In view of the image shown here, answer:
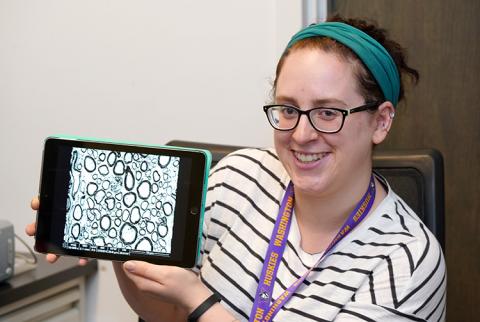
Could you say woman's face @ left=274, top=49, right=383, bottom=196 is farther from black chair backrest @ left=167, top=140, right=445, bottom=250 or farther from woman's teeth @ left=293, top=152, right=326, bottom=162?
black chair backrest @ left=167, top=140, right=445, bottom=250

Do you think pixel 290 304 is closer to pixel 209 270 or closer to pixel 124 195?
pixel 209 270

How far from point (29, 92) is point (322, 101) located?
115 centimetres

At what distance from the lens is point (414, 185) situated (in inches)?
46.9

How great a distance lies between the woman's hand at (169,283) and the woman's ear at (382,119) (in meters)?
0.41

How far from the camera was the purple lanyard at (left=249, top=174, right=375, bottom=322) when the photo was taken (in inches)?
42.1

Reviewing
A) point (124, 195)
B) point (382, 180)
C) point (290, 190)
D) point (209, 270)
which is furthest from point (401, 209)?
point (124, 195)

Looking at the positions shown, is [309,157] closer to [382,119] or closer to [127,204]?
[382,119]

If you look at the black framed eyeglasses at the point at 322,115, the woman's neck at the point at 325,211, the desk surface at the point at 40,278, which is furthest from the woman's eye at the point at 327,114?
the desk surface at the point at 40,278

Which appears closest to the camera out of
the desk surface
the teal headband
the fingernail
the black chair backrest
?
the fingernail

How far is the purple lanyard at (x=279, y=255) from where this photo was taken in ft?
3.51

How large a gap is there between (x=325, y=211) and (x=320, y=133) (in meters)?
0.17

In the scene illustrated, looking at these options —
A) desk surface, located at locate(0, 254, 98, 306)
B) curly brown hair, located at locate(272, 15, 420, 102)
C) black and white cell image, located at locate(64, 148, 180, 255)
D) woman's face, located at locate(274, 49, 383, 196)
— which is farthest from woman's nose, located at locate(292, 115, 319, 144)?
desk surface, located at locate(0, 254, 98, 306)

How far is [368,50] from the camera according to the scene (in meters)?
1.06

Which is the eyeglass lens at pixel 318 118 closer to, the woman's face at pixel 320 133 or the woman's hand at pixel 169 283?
the woman's face at pixel 320 133
